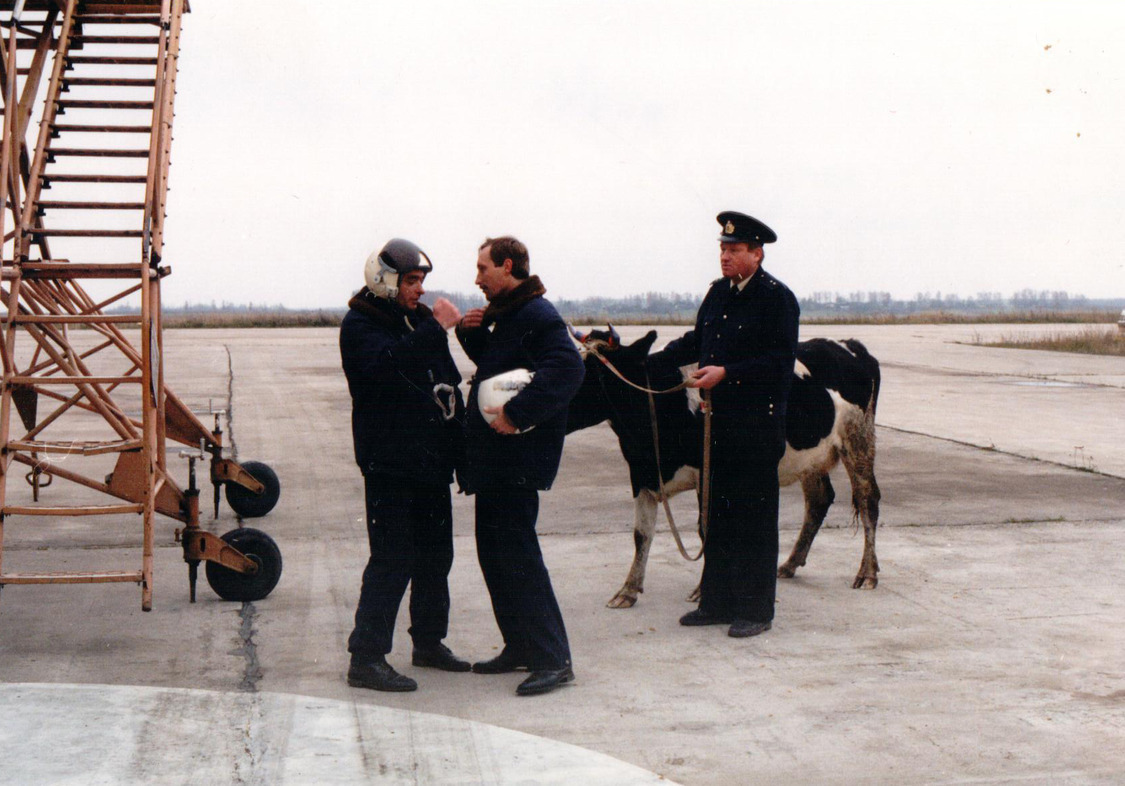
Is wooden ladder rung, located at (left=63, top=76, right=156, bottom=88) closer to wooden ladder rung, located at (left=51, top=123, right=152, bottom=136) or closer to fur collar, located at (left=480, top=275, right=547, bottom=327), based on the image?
wooden ladder rung, located at (left=51, top=123, right=152, bottom=136)

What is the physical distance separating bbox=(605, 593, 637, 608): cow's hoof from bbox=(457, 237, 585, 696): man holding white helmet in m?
1.40

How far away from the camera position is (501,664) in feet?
19.9

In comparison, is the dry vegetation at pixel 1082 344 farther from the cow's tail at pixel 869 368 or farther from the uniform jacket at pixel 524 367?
the uniform jacket at pixel 524 367

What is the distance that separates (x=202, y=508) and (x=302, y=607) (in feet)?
12.1

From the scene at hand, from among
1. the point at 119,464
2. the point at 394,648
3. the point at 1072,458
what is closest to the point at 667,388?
the point at 394,648

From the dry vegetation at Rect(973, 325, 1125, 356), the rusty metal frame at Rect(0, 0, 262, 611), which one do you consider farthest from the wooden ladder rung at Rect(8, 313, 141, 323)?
the dry vegetation at Rect(973, 325, 1125, 356)

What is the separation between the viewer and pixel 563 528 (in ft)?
31.8

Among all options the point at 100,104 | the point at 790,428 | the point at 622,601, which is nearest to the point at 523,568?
the point at 622,601

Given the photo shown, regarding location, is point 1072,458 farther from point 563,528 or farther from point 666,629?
point 666,629

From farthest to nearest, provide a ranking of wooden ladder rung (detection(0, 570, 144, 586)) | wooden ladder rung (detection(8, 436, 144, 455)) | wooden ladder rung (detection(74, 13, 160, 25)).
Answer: wooden ladder rung (detection(74, 13, 160, 25)) → wooden ladder rung (detection(8, 436, 144, 455)) → wooden ladder rung (detection(0, 570, 144, 586))

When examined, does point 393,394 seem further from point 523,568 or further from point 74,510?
point 74,510

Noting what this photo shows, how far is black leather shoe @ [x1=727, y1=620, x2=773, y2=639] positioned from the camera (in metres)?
6.65

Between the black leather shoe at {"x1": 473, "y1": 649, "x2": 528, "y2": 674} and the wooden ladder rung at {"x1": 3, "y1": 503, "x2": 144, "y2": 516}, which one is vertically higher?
the wooden ladder rung at {"x1": 3, "y1": 503, "x2": 144, "y2": 516}

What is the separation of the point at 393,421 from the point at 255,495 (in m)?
4.51
